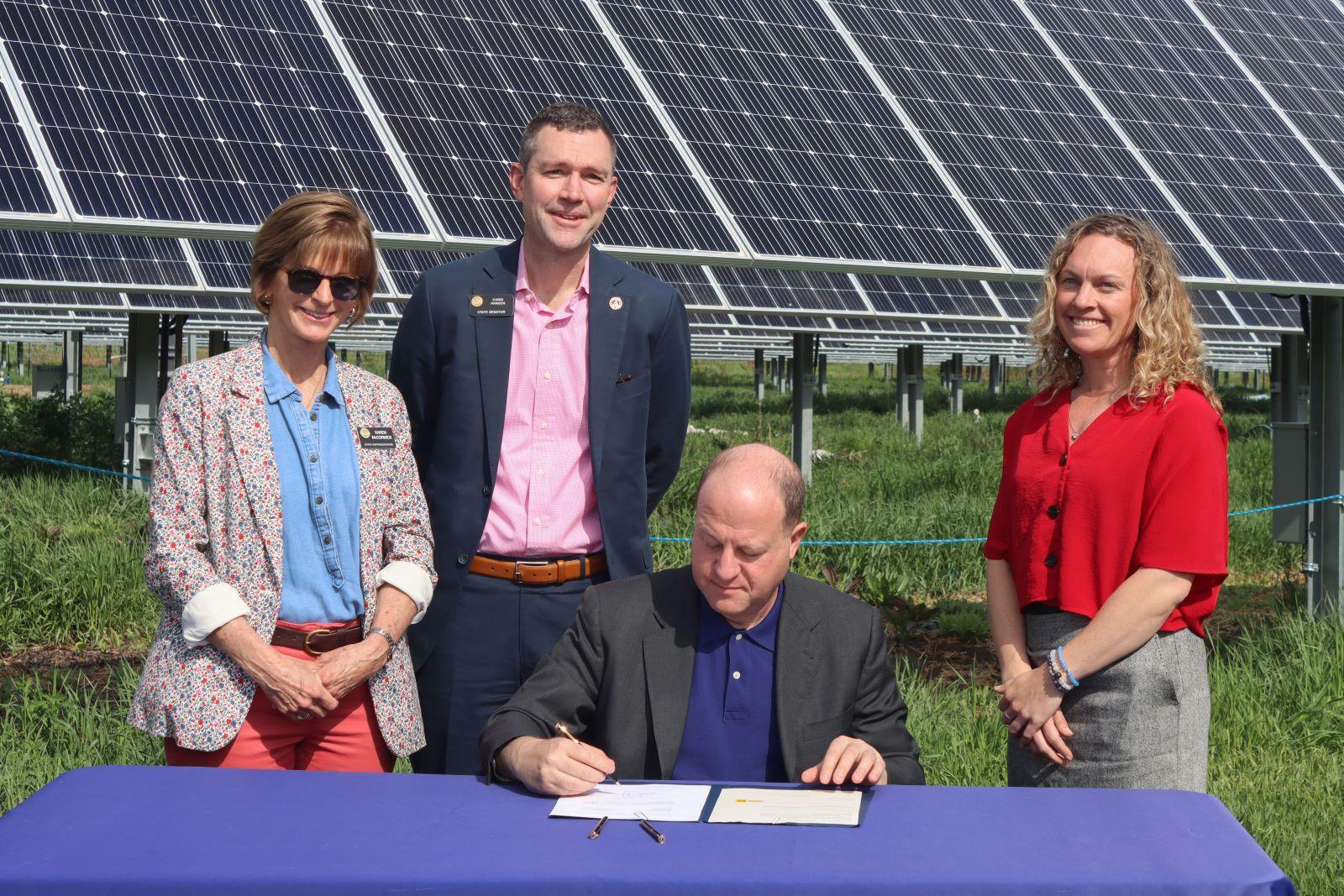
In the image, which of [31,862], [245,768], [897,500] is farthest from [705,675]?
[897,500]

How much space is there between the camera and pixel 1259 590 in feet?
32.4

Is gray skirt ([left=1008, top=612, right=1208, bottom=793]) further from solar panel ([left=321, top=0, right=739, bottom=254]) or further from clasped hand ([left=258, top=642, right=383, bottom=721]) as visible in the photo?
solar panel ([left=321, top=0, right=739, bottom=254])

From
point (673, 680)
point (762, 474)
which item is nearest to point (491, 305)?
point (762, 474)

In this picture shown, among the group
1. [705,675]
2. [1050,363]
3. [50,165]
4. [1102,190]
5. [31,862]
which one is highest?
[1102,190]

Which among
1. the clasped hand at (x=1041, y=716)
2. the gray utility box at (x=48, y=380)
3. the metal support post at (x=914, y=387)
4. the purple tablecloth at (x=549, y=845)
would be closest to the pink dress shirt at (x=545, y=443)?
the purple tablecloth at (x=549, y=845)

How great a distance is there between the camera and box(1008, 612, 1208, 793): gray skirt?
3.65m

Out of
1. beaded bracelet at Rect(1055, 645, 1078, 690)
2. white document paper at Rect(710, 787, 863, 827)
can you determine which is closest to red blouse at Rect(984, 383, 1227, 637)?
beaded bracelet at Rect(1055, 645, 1078, 690)

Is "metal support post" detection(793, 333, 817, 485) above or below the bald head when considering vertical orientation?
above

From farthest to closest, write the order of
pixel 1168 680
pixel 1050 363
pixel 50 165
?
pixel 50 165, pixel 1050 363, pixel 1168 680

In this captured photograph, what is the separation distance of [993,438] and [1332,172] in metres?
10.3

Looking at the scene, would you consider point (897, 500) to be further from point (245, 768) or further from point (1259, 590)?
point (245, 768)

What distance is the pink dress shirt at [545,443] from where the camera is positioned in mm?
4078

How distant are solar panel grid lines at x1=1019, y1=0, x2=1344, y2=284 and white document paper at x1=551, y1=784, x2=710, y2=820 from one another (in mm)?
5807

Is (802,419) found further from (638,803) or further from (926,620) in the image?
(638,803)
